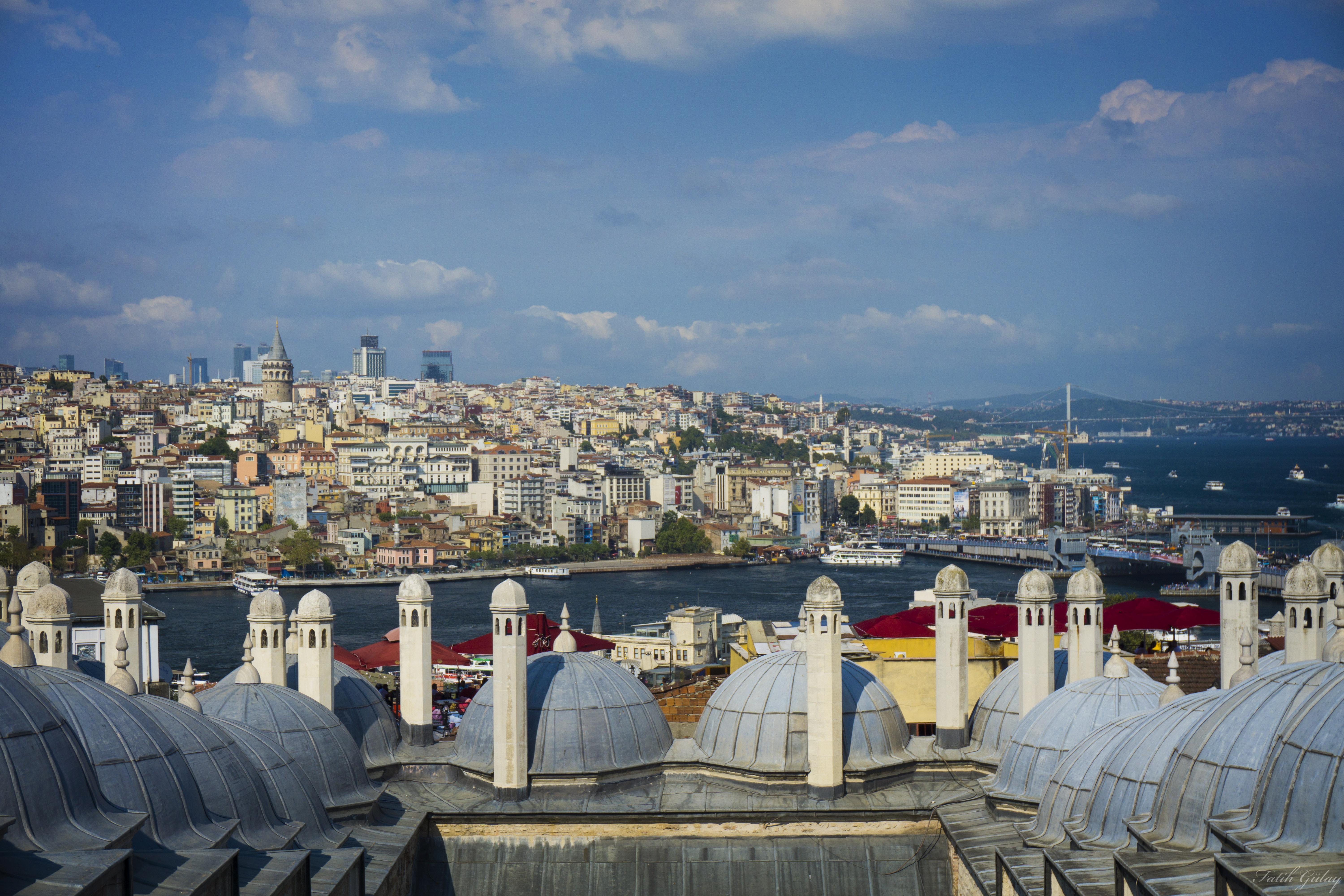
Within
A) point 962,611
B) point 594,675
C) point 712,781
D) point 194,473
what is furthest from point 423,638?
point 194,473

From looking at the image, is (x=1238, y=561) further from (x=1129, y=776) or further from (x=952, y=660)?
(x=1129, y=776)

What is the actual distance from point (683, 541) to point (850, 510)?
16842 mm

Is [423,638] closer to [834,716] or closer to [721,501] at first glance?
[834,716]


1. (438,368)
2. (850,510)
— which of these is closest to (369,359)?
(438,368)

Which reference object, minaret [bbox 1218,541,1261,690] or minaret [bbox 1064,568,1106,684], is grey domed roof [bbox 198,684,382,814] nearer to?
minaret [bbox 1064,568,1106,684]

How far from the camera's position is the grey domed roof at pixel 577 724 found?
797 cm

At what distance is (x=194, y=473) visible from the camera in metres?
58.8

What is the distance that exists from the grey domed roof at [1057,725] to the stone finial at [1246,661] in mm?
381

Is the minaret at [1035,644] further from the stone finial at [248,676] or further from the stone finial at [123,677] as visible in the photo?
the stone finial at [123,677]

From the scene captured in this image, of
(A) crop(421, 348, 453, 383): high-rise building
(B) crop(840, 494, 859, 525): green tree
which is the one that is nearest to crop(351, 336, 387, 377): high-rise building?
(A) crop(421, 348, 453, 383): high-rise building

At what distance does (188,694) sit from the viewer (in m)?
7.47

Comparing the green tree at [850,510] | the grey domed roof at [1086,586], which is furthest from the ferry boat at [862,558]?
the grey domed roof at [1086,586]

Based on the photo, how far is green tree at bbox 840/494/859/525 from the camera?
229 feet

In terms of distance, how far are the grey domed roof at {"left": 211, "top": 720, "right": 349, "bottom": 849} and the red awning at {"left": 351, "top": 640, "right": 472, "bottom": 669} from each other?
892 centimetres
